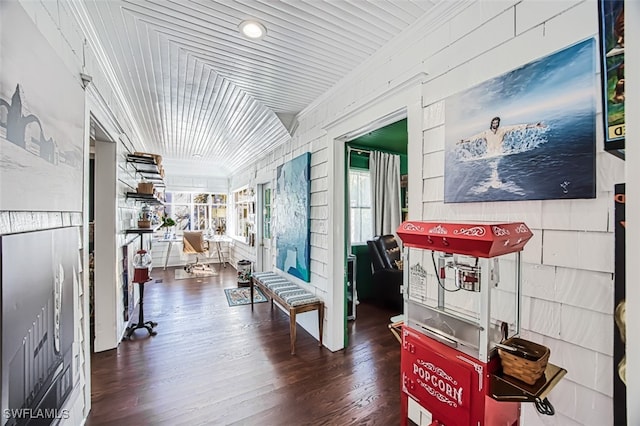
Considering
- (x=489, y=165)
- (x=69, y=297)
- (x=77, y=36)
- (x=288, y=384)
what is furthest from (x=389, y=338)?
(x=77, y=36)

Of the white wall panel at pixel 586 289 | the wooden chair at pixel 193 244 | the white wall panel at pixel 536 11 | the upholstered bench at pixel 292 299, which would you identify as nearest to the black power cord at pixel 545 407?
the white wall panel at pixel 586 289

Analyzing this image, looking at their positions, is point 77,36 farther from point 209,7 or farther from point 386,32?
point 386,32

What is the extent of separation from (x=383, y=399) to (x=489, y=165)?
189cm

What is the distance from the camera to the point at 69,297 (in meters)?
1.57

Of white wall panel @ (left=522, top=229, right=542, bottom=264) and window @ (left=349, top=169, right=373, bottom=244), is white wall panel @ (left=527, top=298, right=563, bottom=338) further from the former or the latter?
window @ (left=349, top=169, right=373, bottom=244)

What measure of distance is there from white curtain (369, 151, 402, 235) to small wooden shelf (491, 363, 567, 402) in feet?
11.1

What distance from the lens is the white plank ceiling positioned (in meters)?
1.73

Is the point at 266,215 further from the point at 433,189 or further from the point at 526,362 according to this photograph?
the point at 526,362

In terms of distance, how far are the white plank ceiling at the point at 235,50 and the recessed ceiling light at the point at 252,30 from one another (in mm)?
38

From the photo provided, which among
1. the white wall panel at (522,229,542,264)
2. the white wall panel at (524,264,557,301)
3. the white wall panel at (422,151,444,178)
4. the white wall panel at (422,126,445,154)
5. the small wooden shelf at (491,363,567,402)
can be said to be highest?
the white wall panel at (422,126,445,154)

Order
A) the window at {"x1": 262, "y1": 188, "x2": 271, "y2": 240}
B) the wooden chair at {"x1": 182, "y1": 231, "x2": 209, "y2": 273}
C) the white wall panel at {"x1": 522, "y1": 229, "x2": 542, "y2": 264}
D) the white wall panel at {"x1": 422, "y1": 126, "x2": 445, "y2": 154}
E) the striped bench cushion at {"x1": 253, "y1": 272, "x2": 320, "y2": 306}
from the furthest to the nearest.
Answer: the wooden chair at {"x1": 182, "y1": 231, "x2": 209, "y2": 273}, the window at {"x1": 262, "y1": 188, "x2": 271, "y2": 240}, the striped bench cushion at {"x1": 253, "y1": 272, "x2": 320, "y2": 306}, the white wall panel at {"x1": 422, "y1": 126, "x2": 445, "y2": 154}, the white wall panel at {"x1": 522, "y1": 229, "x2": 542, "y2": 264}

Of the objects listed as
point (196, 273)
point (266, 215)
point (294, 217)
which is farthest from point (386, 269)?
point (196, 273)

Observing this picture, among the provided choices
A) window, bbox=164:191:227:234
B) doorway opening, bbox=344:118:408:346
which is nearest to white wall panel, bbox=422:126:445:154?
doorway opening, bbox=344:118:408:346

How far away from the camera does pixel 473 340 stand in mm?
1185
